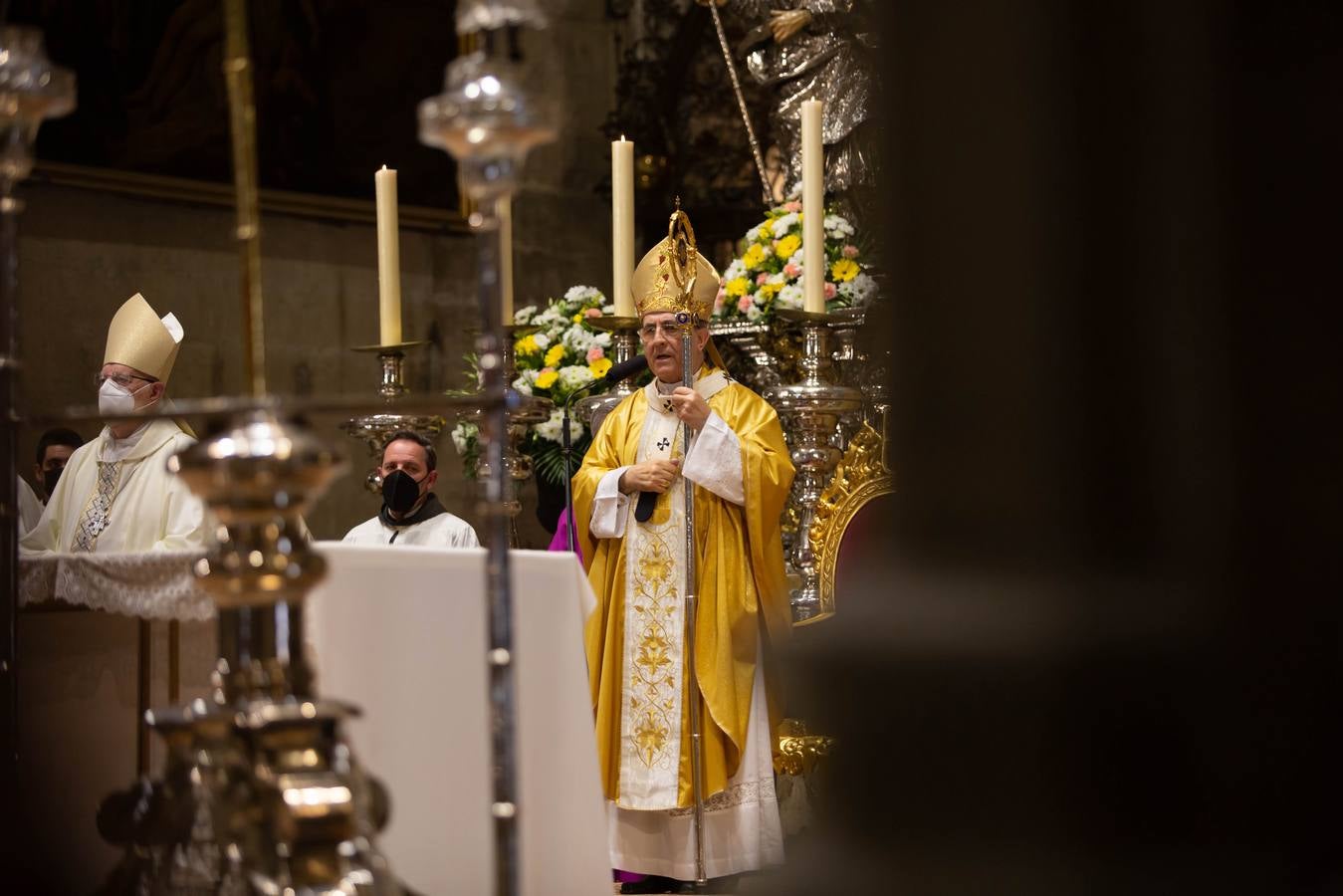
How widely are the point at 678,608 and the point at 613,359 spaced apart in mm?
884

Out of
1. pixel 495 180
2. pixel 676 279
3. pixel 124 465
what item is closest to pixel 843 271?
pixel 676 279

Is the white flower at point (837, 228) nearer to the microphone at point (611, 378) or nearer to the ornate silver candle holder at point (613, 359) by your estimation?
the ornate silver candle holder at point (613, 359)

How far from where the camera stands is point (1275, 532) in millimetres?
1233

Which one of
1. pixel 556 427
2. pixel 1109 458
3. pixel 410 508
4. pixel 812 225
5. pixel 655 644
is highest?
pixel 812 225

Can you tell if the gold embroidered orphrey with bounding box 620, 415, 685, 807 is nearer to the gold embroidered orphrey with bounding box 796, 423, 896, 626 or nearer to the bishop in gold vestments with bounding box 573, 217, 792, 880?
the bishop in gold vestments with bounding box 573, 217, 792, 880

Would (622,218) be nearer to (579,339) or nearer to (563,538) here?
(579,339)

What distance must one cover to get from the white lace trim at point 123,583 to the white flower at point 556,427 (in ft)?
8.31

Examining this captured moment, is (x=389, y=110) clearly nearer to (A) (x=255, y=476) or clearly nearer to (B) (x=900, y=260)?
(A) (x=255, y=476)

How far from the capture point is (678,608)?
511cm

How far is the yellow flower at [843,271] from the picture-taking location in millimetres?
5535

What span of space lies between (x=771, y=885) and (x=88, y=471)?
95.8 inches

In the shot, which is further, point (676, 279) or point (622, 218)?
point (676, 279)

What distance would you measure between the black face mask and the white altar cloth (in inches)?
75.9

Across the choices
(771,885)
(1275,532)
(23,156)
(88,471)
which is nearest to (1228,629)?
(1275,532)
